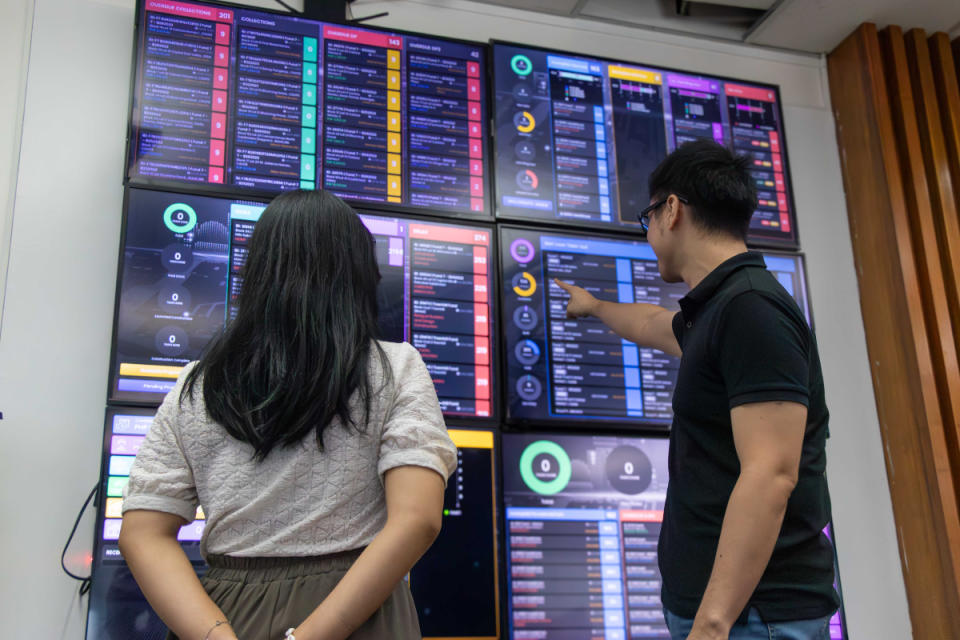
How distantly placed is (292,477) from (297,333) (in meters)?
0.22

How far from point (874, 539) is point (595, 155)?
1.68 m

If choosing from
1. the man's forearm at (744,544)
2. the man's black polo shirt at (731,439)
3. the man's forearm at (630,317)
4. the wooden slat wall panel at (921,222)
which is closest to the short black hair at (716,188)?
the man's black polo shirt at (731,439)

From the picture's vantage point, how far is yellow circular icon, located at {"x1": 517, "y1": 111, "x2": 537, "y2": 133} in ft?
9.92

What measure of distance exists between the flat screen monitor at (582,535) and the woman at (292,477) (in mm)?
1312

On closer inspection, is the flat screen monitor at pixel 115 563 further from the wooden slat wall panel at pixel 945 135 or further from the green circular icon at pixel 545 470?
the wooden slat wall panel at pixel 945 135

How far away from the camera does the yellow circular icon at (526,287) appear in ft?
9.36

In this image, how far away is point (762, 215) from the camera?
10.5 ft

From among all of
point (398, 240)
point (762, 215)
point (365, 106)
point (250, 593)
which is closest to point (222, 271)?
point (398, 240)

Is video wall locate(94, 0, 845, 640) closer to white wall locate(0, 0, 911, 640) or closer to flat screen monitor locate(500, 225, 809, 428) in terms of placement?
flat screen monitor locate(500, 225, 809, 428)

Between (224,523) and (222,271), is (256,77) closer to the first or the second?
(222,271)

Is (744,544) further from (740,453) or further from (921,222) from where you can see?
(921,222)

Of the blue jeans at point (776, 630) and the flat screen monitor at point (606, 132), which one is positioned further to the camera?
the flat screen monitor at point (606, 132)

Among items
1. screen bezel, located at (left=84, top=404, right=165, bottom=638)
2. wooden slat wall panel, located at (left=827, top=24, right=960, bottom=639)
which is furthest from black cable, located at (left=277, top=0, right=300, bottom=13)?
wooden slat wall panel, located at (left=827, top=24, right=960, bottom=639)

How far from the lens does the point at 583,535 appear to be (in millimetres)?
2688
